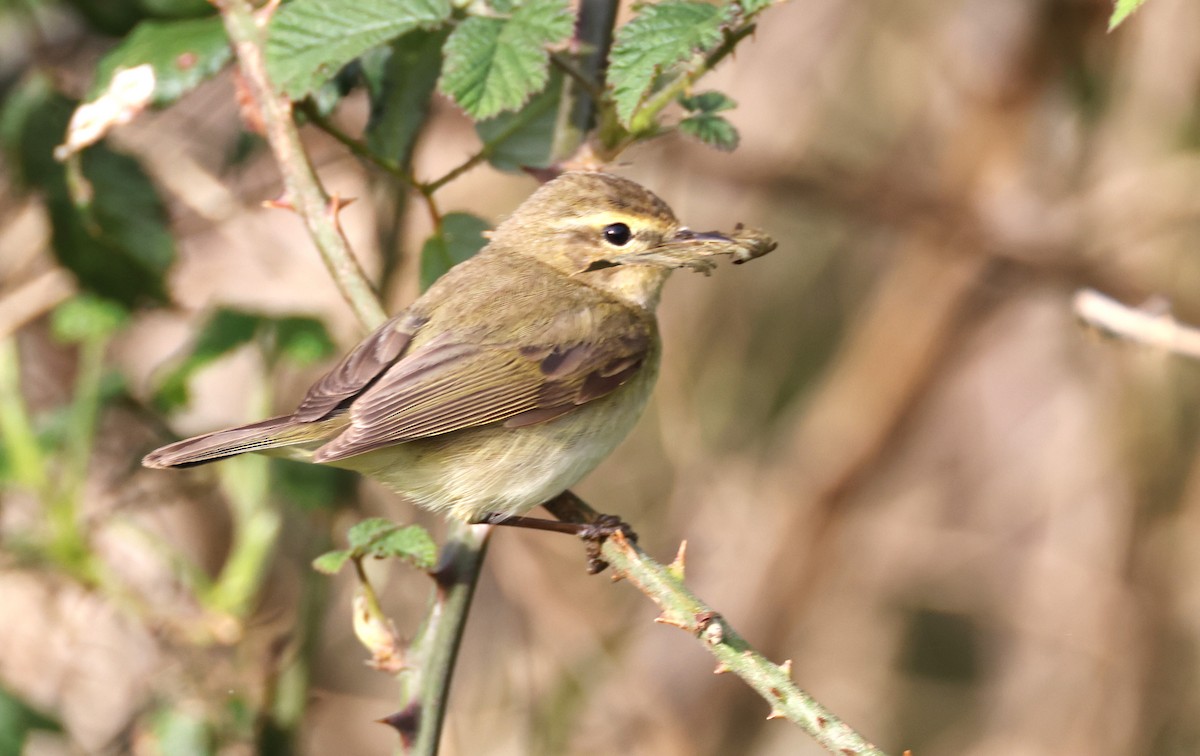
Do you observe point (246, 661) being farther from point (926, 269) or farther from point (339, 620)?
point (926, 269)

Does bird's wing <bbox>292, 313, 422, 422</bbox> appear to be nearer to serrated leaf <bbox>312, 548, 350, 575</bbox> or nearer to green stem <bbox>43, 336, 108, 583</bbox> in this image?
serrated leaf <bbox>312, 548, 350, 575</bbox>

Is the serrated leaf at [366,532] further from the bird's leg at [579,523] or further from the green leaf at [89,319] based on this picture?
the green leaf at [89,319]

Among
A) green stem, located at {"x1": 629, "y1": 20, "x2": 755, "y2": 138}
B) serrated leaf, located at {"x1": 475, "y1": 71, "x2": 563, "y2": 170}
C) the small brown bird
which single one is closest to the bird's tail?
the small brown bird

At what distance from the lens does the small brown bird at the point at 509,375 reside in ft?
8.43

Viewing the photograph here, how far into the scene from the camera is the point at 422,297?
274cm

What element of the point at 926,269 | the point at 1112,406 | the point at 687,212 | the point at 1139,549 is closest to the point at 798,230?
the point at 687,212

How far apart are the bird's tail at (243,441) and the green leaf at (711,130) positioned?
0.94 metres

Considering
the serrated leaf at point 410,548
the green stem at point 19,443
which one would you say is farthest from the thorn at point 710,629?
the green stem at point 19,443

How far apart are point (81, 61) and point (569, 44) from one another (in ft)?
7.33

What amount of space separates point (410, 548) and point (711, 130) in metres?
0.94

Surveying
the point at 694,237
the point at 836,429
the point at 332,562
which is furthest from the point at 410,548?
the point at 836,429

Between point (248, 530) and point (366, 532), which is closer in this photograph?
point (366, 532)

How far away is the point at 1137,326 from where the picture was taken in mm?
2785

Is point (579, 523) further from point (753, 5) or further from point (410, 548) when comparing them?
point (753, 5)
